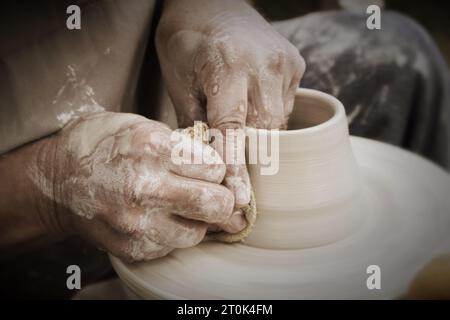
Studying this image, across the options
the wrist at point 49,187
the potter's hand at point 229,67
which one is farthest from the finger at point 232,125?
the wrist at point 49,187

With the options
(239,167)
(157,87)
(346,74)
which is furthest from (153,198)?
(346,74)

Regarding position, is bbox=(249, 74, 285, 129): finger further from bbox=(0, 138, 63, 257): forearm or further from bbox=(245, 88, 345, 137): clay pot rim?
bbox=(0, 138, 63, 257): forearm

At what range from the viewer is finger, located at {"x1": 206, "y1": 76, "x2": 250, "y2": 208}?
94 centimetres

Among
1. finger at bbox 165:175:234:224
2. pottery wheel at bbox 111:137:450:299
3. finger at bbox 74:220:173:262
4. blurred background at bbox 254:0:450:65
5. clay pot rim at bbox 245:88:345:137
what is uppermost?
clay pot rim at bbox 245:88:345:137

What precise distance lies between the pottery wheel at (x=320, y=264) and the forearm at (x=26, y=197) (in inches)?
8.6

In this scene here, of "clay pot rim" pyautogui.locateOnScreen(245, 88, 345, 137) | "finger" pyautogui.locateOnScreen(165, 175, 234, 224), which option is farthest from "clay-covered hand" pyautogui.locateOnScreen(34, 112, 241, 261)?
"clay pot rim" pyautogui.locateOnScreen(245, 88, 345, 137)

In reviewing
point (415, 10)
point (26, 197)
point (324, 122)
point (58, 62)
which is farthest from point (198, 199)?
point (415, 10)

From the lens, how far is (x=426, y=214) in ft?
3.53

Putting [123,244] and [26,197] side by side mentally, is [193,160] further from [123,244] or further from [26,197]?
[26,197]

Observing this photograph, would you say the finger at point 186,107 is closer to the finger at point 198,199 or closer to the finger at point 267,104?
the finger at point 267,104

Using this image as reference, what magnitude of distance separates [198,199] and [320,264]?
25cm

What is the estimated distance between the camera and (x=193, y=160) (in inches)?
35.4

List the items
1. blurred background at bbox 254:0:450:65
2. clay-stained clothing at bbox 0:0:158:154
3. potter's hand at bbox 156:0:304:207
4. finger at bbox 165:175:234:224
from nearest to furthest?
finger at bbox 165:175:234:224 → potter's hand at bbox 156:0:304:207 → clay-stained clothing at bbox 0:0:158:154 → blurred background at bbox 254:0:450:65

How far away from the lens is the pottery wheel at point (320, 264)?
912 millimetres
